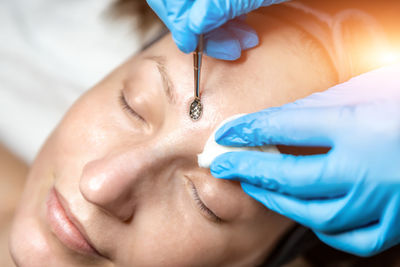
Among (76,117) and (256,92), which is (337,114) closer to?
(256,92)

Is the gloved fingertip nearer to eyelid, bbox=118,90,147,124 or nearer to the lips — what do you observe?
eyelid, bbox=118,90,147,124

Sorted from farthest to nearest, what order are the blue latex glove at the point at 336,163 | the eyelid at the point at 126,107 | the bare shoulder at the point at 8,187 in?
the bare shoulder at the point at 8,187 → the eyelid at the point at 126,107 → the blue latex glove at the point at 336,163

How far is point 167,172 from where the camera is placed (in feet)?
3.70

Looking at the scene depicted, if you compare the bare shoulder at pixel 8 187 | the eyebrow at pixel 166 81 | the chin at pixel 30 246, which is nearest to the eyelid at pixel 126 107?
the eyebrow at pixel 166 81

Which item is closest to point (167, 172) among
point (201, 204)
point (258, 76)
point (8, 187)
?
point (201, 204)

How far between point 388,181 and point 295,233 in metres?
0.51

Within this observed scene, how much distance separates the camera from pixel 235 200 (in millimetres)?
1106

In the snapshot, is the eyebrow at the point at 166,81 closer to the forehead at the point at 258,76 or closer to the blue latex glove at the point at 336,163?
the forehead at the point at 258,76

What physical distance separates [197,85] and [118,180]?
1.07 feet

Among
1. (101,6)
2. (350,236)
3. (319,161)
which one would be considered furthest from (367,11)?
(101,6)

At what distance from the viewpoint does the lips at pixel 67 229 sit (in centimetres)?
112

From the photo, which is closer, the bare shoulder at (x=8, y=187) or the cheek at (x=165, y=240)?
the cheek at (x=165, y=240)

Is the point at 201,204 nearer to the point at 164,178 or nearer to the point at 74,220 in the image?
the point at 164,178

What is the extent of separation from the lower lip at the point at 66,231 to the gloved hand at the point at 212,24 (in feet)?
1.88
